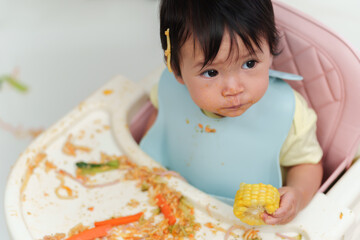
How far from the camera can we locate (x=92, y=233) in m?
0.92

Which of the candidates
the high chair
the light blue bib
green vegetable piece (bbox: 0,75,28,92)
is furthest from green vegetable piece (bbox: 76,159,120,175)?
green vegetable piece (bbox: 0,75,28,92)

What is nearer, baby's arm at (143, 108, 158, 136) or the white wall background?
baby's arm at (143, 108, 158, 136)

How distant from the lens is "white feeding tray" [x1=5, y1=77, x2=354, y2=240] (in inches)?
35.4

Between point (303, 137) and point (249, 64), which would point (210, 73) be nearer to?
point (249, 64)

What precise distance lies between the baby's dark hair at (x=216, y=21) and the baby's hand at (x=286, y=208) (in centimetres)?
26

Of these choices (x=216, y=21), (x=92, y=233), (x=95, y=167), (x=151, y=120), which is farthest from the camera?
(x=151, y=120)

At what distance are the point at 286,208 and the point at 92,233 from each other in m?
0.36

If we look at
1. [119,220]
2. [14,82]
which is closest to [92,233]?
[119,220]

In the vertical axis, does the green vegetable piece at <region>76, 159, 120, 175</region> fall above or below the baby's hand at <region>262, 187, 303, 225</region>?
above

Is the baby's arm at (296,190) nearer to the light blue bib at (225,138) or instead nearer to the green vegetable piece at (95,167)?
the light blue bib at (225,138)

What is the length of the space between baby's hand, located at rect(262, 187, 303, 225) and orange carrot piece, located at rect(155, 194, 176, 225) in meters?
0.18

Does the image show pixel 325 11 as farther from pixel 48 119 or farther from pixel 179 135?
pixel 48 119

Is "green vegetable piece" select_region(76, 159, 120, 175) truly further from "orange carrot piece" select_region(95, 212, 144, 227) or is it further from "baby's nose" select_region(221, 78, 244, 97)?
"baby's nose" select_region(221, 78, 244, 97)

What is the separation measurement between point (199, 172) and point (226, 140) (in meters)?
0.10
